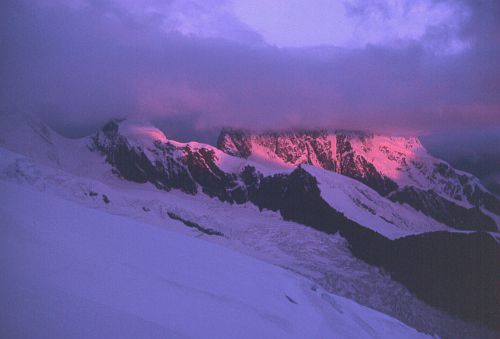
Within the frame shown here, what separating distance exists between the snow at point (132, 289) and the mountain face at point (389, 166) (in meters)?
131

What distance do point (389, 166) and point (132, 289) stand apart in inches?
6662

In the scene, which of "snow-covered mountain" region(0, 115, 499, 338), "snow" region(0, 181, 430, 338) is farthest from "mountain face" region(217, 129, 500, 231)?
"snow" region(0, 181, 430, 338)

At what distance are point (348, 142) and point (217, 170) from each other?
7774 cm

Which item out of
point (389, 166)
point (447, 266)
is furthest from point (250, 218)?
point (389, 166)

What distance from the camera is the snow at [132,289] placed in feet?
12.6

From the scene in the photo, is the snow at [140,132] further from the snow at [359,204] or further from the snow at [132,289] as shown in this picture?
the snow at [132,289]

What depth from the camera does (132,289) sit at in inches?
204

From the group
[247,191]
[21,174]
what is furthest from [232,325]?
[247,191]

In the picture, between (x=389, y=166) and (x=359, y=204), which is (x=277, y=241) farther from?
(x=389, y=166)

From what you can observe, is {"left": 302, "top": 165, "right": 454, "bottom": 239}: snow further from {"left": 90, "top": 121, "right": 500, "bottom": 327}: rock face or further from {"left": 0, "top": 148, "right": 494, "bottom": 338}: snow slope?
{"left": 0, "top": 148, "right": 494, "bottom": 338}: snow slope

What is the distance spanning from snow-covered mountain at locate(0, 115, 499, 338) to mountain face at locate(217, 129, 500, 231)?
25590 mm

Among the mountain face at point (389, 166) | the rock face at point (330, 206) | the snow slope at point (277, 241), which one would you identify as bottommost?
the snow slope at point (277, 241)

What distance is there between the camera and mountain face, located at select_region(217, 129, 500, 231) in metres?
142

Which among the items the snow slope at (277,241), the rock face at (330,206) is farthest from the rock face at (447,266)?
the snow slope at (277,241)
